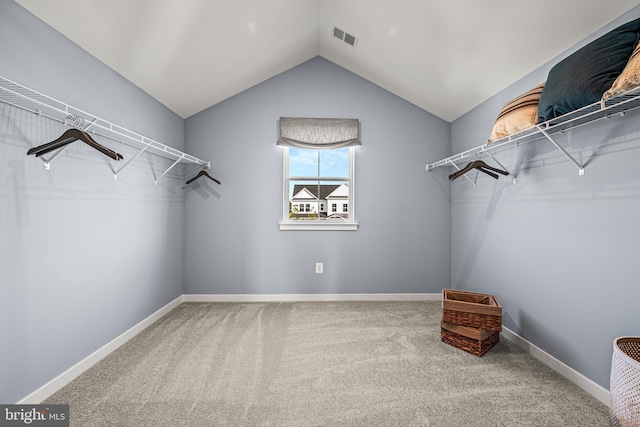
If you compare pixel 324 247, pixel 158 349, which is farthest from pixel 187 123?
pixel 158 349

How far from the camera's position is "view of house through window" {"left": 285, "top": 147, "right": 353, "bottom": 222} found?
11.1 feet

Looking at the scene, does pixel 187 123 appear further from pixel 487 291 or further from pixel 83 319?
pixel 487 291

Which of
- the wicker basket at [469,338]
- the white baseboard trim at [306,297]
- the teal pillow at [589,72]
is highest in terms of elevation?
the teal pillow at [589,72]

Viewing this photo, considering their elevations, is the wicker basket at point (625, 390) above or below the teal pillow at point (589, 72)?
below

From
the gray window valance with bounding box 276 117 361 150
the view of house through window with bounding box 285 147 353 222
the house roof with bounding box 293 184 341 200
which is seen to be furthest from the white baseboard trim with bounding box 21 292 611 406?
the gray window valance with bounding box 276 117 361 150

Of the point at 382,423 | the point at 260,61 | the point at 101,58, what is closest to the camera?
the point at 382,423

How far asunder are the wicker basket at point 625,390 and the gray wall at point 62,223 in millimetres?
2815

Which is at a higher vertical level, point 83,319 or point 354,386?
point 83,319

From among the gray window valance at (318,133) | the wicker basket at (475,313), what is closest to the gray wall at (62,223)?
the gray window valance at (318,133)

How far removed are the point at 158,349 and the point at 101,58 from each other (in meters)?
2.18

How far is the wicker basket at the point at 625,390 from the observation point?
108cm

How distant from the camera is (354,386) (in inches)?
66.5

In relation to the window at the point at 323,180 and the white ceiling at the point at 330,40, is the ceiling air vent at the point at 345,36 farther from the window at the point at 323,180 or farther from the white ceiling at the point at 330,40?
the window at the point at 323,180

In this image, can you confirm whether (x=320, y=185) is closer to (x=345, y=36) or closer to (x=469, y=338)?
(x=345, y=36)
